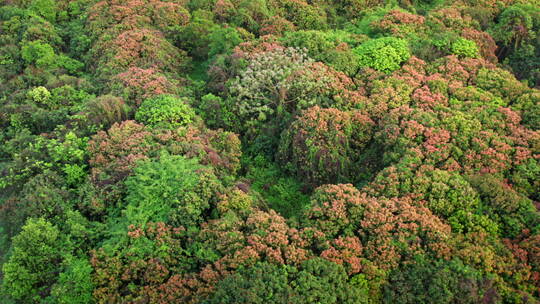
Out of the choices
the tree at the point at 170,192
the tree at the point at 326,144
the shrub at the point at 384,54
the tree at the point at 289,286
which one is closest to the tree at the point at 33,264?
the tree at the point at 170,192

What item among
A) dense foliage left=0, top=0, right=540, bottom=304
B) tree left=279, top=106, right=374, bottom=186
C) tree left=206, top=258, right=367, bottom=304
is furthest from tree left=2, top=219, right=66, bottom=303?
tree left=279, top=106, right=374, bottom=186

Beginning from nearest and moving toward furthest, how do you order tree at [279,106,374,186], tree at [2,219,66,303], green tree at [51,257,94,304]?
green tree at [51,257,94,304] < tree at [2,219,66,303] < tree at [279,106,374,186]

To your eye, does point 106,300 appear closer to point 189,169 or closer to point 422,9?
point 189,169

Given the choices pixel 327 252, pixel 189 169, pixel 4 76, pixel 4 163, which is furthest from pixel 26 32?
pixel 327 252

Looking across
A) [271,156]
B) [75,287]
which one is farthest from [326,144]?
[75,287]

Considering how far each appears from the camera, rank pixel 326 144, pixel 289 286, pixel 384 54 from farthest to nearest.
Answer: pixel 384 54
pixel 326 144
pixel 289 286

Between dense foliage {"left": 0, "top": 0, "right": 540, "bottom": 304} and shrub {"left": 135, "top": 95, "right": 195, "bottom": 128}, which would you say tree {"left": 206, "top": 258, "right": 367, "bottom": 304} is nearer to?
dense foliage {"left": 0, "top": 0, "right": 540, "bottom": 304}

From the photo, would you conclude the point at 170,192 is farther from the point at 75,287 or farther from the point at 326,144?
Answer: the point at 326,144
